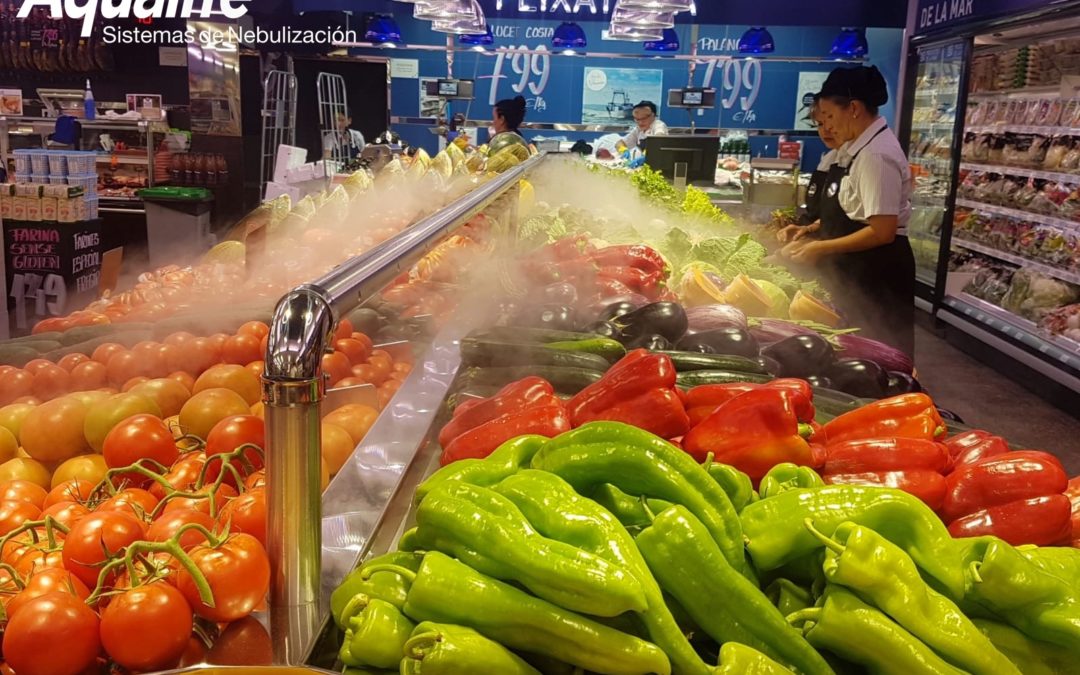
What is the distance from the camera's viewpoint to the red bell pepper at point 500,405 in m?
1.70

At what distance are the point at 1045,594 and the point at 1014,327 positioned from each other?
802 centimetres

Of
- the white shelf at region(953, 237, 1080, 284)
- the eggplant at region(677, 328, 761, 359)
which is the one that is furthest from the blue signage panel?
the eggplant at region(677, 328, 761, 359)

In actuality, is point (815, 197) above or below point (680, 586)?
above

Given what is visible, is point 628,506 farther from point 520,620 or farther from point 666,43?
point 666,43

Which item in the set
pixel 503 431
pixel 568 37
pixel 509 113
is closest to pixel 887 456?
pixel 503 431

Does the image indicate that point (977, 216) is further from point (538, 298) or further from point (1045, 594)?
point (1045, 594)

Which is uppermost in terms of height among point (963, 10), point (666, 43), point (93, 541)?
point (666, 43)

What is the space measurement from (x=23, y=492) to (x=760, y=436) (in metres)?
1.36

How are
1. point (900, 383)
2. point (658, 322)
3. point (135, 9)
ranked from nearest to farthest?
point (658, 322)
point (900, 383)
point (135, 9)

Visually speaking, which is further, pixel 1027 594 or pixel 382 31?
pixel 382 31

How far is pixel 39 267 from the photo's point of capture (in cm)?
808

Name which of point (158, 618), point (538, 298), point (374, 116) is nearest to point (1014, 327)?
point (538, 298)

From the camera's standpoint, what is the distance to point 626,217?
6047 mm

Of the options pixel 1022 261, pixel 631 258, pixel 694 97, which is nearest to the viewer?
pixel 631 258
